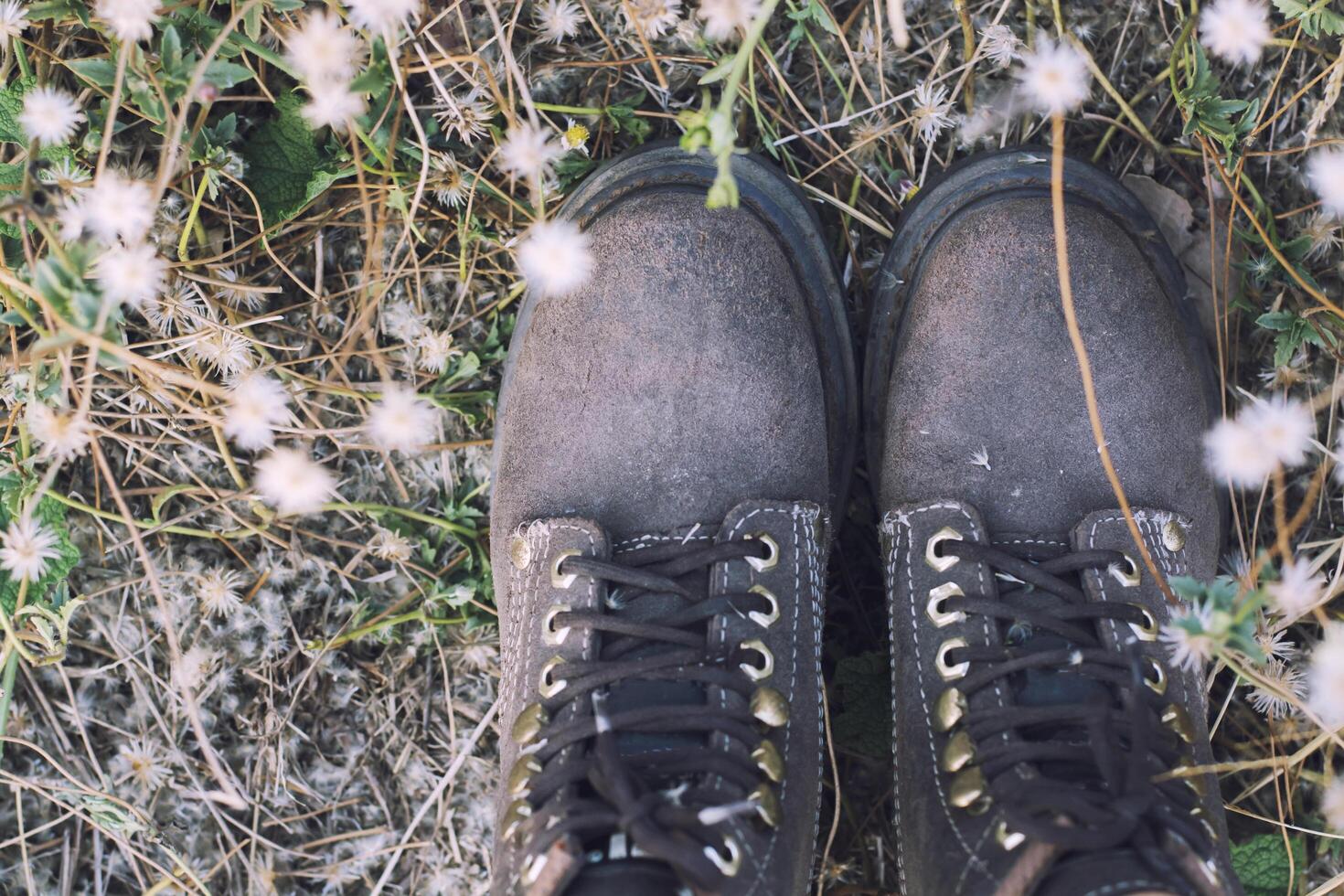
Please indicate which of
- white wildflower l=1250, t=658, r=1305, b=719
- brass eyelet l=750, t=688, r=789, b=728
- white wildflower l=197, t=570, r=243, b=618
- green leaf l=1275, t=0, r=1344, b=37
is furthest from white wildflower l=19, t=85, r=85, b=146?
white wildflower l=1250, t=658, r=1305, b=719

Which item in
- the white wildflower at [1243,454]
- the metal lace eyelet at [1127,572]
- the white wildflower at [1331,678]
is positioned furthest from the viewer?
the metal lace eyelet at [1127,572]

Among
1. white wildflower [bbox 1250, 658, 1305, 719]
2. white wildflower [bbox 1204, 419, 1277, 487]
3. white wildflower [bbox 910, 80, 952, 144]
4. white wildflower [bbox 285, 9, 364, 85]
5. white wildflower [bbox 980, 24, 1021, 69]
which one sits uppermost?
white wildflower [bbox 980, 24, 1021, 69]

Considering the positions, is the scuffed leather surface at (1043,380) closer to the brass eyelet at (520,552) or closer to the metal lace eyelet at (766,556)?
the metal lace eyelet at (766,556)

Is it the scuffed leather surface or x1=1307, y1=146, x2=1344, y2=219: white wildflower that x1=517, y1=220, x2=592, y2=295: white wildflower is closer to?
the scuffed leather surface

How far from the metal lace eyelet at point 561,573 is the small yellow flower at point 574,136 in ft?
2.42

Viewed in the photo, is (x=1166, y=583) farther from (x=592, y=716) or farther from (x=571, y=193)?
(x=571, y=193)

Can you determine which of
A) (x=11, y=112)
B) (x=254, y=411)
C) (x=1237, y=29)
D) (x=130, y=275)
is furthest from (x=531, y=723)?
(x=1237, y=29)

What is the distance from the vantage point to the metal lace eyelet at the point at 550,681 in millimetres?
1703

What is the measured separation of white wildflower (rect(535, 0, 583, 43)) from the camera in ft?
6.11

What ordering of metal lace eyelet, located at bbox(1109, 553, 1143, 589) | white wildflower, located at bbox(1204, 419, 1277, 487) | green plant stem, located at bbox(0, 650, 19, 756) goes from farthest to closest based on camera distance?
green plant stem, located at bbox(0, 650, 19, 756) → metal lace eyelet, located at bbox(1109, 553, 1143, 589) → white wildflower, located at bbox(1204, 419, 1277, 487)

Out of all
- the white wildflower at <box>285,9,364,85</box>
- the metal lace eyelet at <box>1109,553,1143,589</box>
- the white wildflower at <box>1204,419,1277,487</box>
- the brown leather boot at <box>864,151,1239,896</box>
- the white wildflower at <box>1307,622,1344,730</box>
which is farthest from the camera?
the metal lace eyelet at <box>1109,553,1143,589</box>

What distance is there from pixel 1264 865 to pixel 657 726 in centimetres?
122

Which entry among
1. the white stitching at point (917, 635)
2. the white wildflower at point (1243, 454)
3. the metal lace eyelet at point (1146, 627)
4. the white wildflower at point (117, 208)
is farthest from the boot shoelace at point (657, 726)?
the white wildflower at point (117, 208)

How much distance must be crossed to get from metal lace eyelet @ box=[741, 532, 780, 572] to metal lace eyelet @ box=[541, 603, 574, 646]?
0.31m
